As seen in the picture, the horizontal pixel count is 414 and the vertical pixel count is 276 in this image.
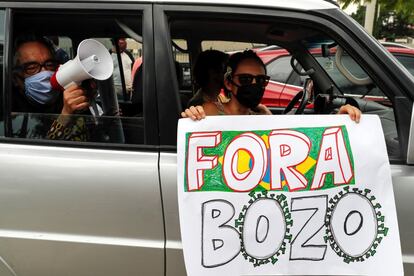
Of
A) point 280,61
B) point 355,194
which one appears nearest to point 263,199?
point 355,194

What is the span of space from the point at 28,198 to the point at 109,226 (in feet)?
1.18

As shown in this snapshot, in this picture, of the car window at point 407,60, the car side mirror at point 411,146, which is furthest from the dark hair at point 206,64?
the car window at point 407,60

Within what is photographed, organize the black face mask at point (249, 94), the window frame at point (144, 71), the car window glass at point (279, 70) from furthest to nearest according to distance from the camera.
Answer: the car window glass at point (279, 70)
the black face mask at point (249, 94)
the window frame at point (144, 71)

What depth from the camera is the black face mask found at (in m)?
2.14

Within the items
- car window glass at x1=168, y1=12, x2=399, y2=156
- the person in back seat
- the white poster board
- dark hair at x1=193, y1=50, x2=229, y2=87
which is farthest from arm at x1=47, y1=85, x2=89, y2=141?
dark hair at x1=193, y1=50, x2=229, y2=87

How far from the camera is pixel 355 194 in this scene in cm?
175

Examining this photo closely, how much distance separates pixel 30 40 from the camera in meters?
2.08

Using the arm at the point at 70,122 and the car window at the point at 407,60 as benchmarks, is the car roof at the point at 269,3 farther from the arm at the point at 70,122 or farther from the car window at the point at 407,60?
the car window at the point at 407,60

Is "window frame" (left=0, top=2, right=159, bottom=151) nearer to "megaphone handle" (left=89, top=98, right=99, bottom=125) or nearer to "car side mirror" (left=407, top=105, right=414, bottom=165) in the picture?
"megaphone handle" (left=89, top=98, right=99, bottom=125)

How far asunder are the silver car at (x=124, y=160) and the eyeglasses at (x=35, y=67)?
14cm

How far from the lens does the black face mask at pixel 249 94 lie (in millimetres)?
2139

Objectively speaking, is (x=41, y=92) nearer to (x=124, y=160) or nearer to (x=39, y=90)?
(x=39, y=90)

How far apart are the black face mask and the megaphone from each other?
656 millimetres

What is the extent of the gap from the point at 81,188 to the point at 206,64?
1.52 m
